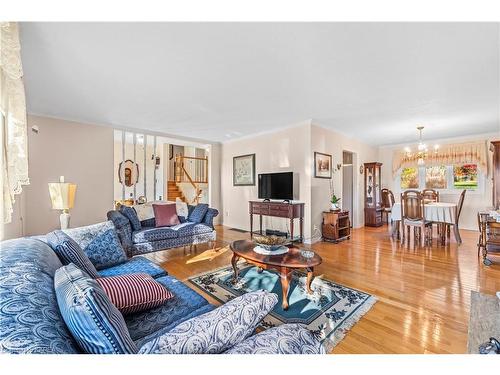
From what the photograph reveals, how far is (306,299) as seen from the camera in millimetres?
2113

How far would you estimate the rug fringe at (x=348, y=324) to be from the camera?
153 cm

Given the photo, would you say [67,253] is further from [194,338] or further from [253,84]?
[253,84]

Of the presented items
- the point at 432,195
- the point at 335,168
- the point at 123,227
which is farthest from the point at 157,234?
the point at 432,195

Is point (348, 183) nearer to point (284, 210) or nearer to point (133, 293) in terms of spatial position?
point (284, 210)

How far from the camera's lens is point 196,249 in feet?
12.4

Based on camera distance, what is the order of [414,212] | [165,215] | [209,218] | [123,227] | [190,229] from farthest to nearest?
1. [414,212]
2. [209,218]
3. [165,215]
4. [190,229]
5. [123,227]

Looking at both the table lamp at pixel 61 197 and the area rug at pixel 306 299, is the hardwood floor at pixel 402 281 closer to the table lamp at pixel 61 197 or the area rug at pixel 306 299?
the area rug at pixel 306 299

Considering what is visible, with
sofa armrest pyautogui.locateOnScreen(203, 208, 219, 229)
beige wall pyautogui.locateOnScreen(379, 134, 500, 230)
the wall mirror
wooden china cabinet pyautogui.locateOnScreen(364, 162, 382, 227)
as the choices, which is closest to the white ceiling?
beige wall pyautogui.locateOnScreen(379, 134, 500, 230)

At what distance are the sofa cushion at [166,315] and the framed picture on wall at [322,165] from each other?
3.41 meters

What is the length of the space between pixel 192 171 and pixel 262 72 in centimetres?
689

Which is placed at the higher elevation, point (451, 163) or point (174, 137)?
point (174, 137)
